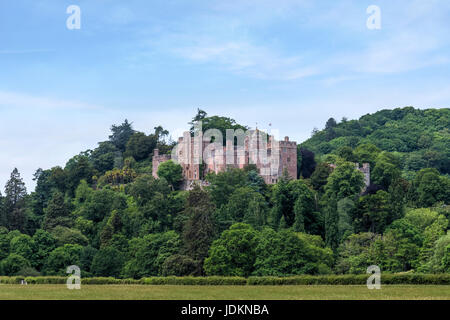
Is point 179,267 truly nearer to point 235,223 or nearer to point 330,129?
point 235,223

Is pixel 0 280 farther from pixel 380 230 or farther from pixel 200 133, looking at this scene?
pixel 200 133

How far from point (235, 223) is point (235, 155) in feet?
89.1

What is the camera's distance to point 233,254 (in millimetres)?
71812

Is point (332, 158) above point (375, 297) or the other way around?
above

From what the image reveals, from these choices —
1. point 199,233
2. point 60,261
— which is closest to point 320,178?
point 199,233

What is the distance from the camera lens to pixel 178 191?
346 feet

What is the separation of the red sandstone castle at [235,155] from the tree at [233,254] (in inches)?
1057

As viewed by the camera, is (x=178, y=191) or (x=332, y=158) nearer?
(x=178, y=191)

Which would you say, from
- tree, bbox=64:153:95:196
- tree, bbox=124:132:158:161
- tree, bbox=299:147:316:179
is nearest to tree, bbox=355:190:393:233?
tree, bbox=299:147:316:179

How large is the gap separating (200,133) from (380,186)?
31884 mm

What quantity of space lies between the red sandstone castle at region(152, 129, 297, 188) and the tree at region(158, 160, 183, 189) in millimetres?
1355

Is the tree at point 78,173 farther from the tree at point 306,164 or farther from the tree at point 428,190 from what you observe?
the tree at point 428,190

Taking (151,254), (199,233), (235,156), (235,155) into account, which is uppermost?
(235,155)
